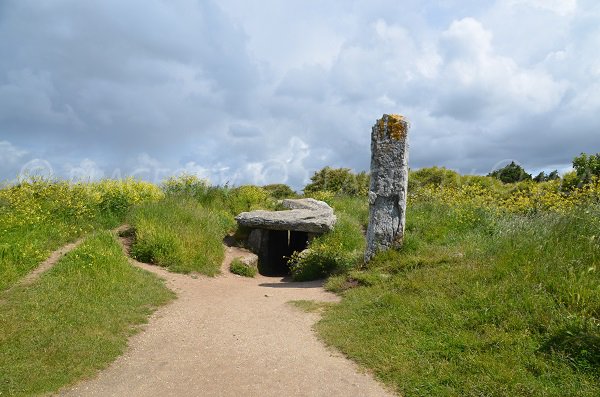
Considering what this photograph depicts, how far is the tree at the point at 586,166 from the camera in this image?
646 inches

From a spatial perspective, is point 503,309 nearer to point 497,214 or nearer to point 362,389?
point 362,389

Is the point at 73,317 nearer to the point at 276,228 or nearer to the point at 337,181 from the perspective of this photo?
the point at 276,228

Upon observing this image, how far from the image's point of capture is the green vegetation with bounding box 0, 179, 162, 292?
29.9ft

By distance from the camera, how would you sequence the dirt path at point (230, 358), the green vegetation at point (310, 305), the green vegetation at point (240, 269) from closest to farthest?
1. the dirt path at point (230, 358)
2. the green vegetation at point (310, 305)
3. the green vegetation at point (240, 269)

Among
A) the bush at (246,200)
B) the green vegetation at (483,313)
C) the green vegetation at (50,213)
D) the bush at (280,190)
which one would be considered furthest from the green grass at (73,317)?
the bush at (280,190)

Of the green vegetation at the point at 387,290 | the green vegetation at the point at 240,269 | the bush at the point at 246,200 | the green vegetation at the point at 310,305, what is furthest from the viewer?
the bush at the point at 246,200

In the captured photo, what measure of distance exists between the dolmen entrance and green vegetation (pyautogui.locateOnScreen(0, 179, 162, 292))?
3.82 m

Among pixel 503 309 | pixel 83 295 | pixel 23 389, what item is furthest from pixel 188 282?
pixel 503 309

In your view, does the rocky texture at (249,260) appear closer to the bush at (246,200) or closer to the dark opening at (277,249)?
the dark opening at (277,249)

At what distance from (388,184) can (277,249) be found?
239 inches

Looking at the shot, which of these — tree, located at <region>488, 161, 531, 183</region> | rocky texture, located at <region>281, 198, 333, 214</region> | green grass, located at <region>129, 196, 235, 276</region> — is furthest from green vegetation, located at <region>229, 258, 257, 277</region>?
tree, located at <region>488, 161, 531, 183</region>

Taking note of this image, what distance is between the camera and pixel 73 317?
22.9ft

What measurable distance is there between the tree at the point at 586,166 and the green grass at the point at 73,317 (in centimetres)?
1562

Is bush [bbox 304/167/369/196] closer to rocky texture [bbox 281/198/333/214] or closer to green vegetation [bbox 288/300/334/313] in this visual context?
rocky texture [bbox 281/198/333/214]
